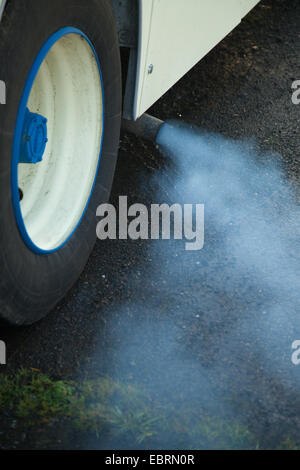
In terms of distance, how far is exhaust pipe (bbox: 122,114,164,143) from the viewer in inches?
124

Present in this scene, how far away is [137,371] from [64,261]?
496 millimetres

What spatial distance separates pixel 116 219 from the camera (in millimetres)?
2725

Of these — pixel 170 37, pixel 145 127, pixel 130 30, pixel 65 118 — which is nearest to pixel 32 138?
pixel 65 118

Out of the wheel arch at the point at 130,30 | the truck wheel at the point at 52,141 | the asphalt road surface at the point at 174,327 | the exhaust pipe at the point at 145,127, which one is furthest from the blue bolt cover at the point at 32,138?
the exhaust pipe at the point at 145,127

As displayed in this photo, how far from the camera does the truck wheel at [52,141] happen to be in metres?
1.62

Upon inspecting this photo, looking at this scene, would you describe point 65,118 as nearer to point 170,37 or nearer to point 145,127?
point 170,37

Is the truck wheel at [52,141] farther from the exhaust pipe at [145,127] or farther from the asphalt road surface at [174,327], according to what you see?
the exhaust pipe at [145,127]

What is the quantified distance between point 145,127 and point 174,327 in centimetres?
135

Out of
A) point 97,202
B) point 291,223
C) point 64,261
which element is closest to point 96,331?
point 64,261

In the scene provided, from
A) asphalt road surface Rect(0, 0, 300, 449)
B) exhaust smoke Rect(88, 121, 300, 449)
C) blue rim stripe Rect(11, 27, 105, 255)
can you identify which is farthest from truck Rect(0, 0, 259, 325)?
exhaust smoke Rect(88, 121, 300, 449)

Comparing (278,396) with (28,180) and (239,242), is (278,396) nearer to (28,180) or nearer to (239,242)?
(239,242)

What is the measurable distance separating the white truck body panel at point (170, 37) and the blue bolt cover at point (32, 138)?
0.55 m

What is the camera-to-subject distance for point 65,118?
2201 mm

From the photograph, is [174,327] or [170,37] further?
[170,37]
